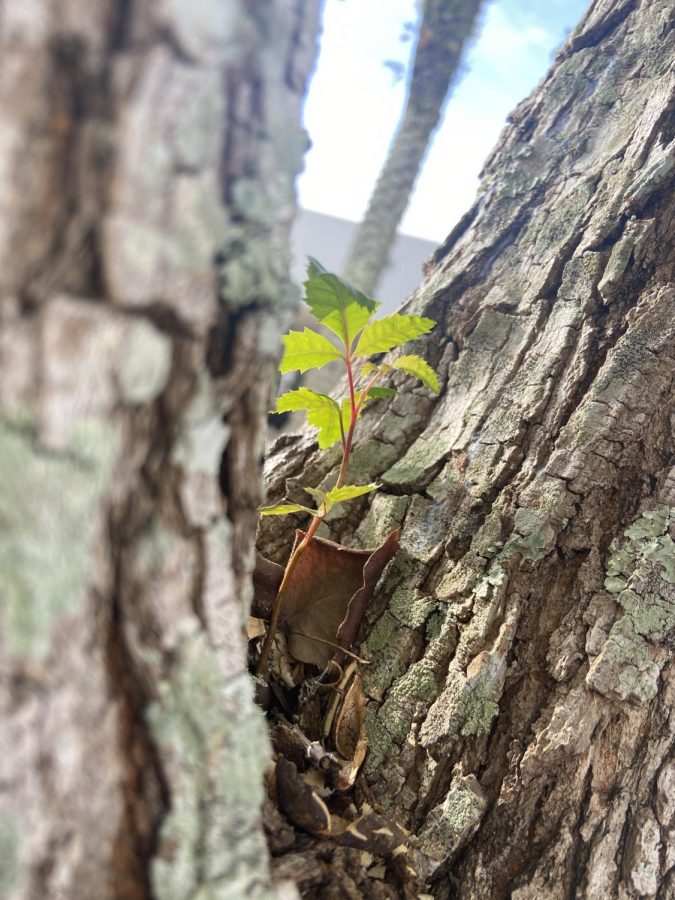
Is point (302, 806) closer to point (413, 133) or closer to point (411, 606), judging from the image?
point (411, 606)

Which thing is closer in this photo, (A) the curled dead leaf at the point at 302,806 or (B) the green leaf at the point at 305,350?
(A) the curled dead leaf at the point at 302,806

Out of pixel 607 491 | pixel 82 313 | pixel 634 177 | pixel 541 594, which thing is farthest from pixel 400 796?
pixel 634 177

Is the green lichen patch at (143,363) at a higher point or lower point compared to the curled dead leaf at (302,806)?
higher

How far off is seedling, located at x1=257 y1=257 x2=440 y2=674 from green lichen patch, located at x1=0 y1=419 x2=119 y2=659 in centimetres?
42

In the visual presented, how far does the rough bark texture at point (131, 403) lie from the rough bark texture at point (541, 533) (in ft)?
1.32

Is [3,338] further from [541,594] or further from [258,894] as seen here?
[541,594]

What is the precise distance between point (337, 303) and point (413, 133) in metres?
4.82

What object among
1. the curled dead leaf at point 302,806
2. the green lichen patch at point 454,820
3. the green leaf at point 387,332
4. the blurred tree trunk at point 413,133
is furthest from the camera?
the blurred tree trunk at point 413,133

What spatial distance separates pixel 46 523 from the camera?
36 centimetres

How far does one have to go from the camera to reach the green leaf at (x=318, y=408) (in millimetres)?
885

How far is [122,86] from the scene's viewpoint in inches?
→ 13.9

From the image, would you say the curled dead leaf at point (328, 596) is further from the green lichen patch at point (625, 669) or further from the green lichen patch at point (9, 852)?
the green lichen patch at point (9, 852)

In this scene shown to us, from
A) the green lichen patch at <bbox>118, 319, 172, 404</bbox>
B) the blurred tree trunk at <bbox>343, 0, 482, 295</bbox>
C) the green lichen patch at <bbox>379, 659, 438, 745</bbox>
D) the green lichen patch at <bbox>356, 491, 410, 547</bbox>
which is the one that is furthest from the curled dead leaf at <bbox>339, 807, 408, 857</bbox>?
the blurred tree trunk at <bbox>343, 0, 482, 295</bbox>

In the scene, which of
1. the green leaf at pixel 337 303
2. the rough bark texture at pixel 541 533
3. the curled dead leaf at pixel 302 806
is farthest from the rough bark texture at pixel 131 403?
the rough bark texture at pixel 541 533
